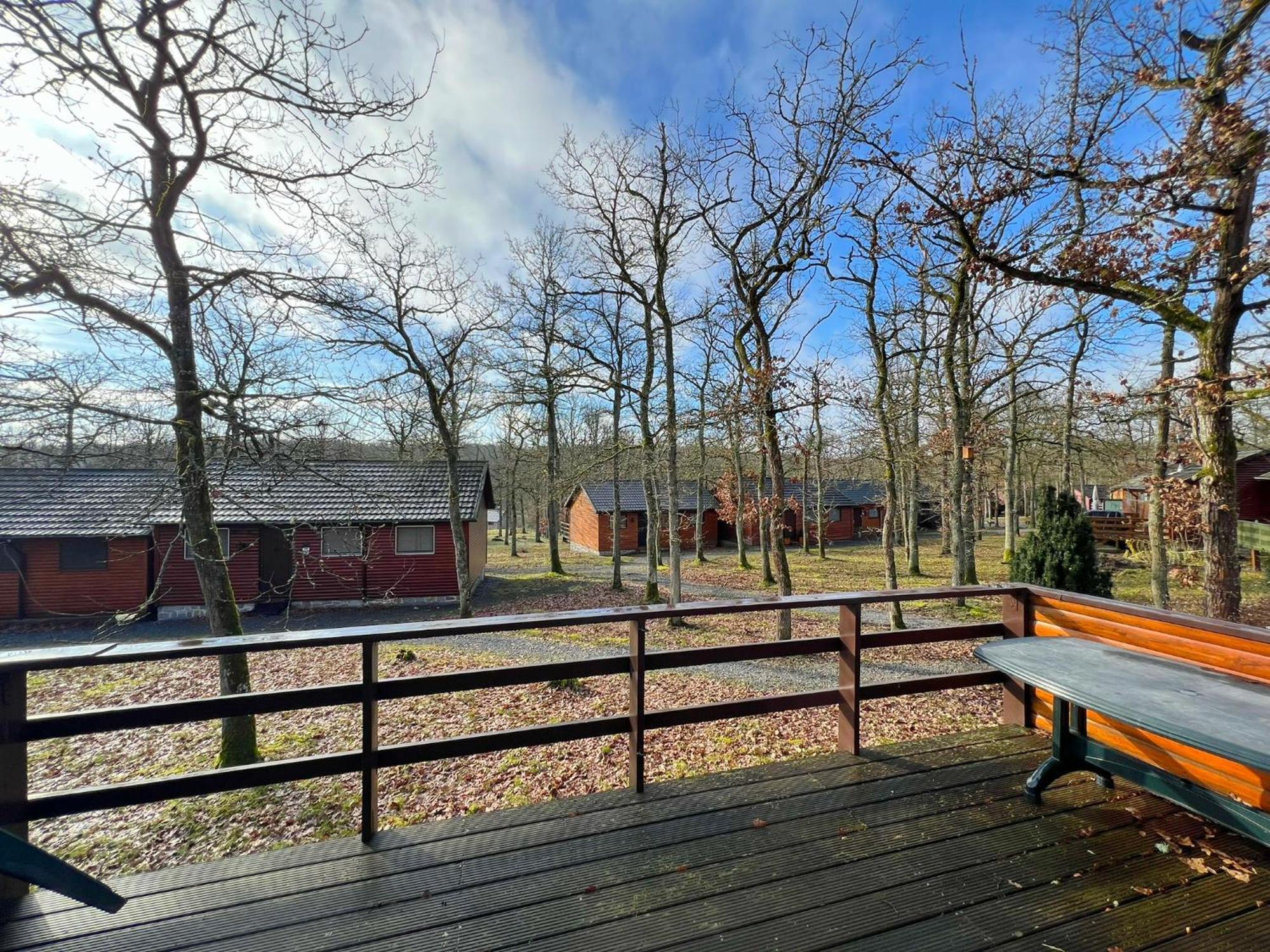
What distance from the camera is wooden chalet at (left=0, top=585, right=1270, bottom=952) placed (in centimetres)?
188

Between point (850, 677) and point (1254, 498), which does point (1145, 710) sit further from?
point (1254, 498)

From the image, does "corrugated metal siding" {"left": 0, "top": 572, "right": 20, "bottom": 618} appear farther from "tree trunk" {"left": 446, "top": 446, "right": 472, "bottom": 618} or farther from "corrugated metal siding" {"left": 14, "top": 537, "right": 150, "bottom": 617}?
"tree trunk" {"left": 446, "top": 446, "right": 472, "bottom": 618}

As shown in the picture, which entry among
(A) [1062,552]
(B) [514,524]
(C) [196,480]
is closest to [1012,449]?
(A) [1062,552]

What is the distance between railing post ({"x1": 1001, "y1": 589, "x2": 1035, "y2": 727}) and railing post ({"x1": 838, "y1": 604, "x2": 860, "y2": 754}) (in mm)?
1306

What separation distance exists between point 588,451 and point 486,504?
6938mm

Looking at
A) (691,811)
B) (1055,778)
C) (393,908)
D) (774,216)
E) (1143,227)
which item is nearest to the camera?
(393,908)

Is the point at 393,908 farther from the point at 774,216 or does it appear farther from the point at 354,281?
the point at 774,216

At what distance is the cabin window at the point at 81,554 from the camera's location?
1318cm

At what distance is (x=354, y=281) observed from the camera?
5.39 metres

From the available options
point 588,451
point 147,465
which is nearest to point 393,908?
point 147,465

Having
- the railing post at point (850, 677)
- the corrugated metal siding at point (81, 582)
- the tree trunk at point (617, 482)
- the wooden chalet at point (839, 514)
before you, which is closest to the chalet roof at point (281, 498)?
the corrugated metal siding at point (81, 582)

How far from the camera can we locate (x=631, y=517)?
26344mm

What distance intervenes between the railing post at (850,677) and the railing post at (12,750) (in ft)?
12.8

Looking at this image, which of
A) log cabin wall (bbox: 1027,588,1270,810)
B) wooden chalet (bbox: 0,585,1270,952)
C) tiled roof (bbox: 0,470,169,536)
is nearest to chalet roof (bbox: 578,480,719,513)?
tiled roof (bbox: 0,470,169,536)
